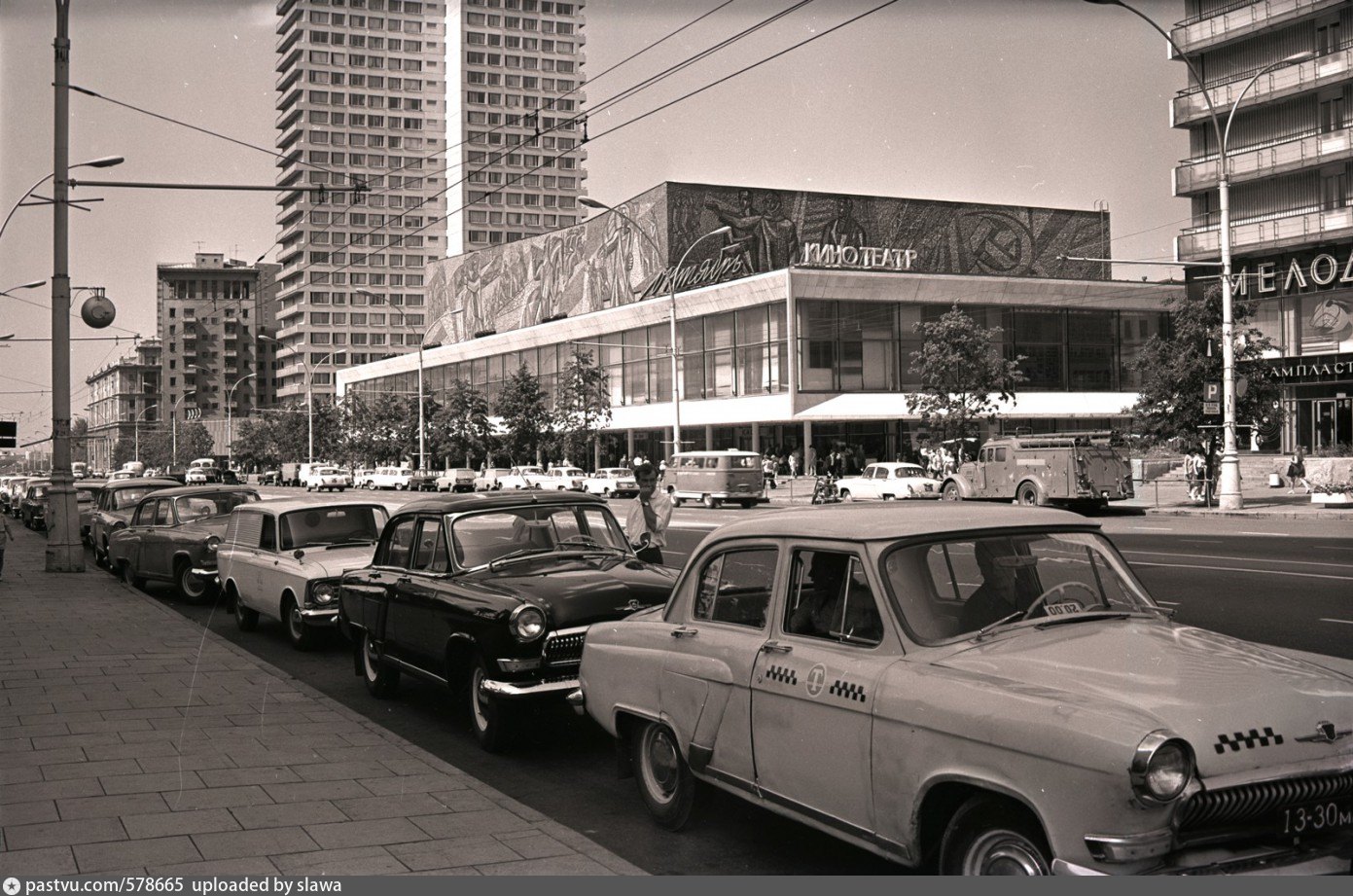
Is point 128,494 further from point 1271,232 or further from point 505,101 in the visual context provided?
point 505,101

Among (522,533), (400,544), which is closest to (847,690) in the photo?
(522,533)

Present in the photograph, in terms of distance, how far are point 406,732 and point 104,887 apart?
381cm

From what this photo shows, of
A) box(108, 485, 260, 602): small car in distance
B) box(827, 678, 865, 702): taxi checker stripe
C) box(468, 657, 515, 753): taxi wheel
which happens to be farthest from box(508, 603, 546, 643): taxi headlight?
box(108, 485, 260, 602): small car in distance

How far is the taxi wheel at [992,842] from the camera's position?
373 centimetres

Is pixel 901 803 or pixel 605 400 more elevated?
pixel 605 400

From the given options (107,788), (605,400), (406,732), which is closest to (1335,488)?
(406,732)

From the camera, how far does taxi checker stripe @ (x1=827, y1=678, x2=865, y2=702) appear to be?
14.6 ft

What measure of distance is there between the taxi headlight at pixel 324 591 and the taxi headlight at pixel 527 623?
17.0ft

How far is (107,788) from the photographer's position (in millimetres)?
6312

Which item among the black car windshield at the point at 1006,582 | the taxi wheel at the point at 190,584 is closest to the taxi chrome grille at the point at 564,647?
the black car windshield at the point at 1006,582

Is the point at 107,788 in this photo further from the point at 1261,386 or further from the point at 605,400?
the point at 605,400

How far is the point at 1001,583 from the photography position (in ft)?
15.8

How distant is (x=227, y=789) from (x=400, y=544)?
3141mm

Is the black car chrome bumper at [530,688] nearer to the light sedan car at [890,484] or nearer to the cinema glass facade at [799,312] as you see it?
the light sedan car at [890,484]
